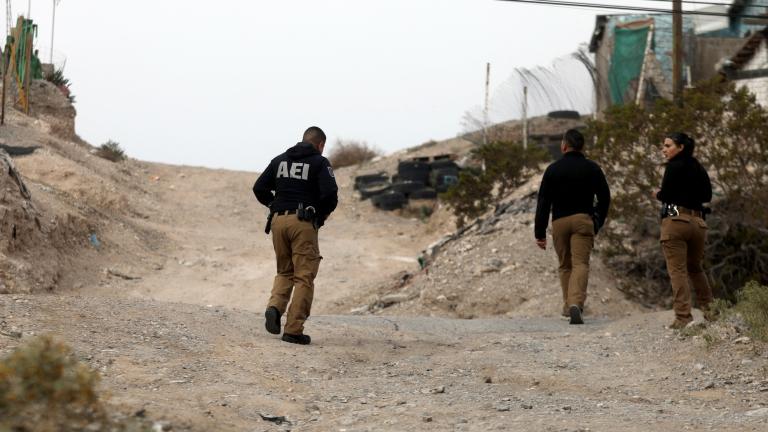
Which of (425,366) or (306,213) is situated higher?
(306,213)

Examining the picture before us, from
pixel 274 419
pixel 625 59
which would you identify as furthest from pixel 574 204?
pixel 625 59

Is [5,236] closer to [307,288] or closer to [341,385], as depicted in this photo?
[307,288]

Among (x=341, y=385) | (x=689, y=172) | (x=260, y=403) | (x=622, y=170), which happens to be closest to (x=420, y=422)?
(x=260, y=403)

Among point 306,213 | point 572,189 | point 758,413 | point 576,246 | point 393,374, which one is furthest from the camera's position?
point 576,246

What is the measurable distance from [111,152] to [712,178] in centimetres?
2249

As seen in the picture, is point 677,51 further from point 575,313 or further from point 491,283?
point 575,313

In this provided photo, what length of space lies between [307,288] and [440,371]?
1.43 m

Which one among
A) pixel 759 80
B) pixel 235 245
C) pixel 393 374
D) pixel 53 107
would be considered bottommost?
pixel 235 245

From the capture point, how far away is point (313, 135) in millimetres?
8695

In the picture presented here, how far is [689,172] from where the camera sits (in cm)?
912

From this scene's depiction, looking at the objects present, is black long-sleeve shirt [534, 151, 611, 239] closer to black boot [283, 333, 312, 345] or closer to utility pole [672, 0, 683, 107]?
black boot [283, 333, 312, 345]

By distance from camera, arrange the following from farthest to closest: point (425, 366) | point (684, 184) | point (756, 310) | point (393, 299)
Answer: point (393, 299) → point (684, 184) → point (756, 310) → point (425, 366)

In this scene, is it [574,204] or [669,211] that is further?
[574,204]

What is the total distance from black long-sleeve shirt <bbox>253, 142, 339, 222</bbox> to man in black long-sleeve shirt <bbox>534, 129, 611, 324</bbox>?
2.71 m
